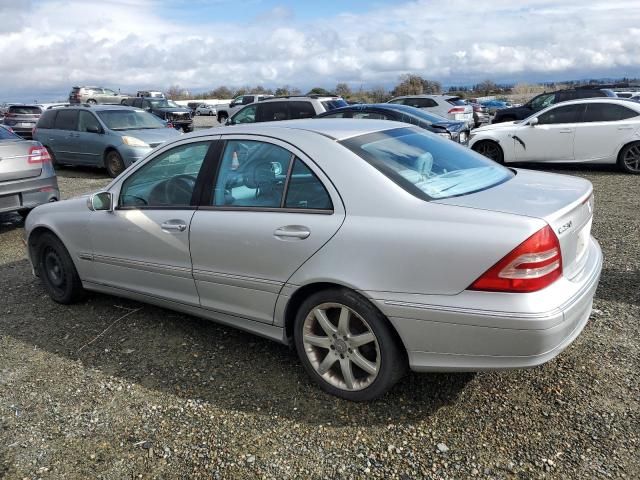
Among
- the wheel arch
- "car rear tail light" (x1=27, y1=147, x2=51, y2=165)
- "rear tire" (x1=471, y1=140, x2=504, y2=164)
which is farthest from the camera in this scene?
"rear tire" (x1=471, y1=140, x2=504, y2=164)

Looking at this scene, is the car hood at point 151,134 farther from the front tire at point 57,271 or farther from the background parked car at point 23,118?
the background parked car at point 23,118

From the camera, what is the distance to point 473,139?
11664mm

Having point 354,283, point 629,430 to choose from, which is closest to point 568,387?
point 629,430

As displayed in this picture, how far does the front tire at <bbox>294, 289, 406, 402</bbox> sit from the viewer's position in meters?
2.81

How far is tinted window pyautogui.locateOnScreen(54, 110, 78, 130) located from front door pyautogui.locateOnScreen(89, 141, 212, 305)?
9629 millimetres

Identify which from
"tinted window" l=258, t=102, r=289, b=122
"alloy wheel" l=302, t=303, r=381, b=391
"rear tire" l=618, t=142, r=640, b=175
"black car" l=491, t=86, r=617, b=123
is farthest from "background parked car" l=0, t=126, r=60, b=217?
"black car" l=491, t=86, r=617, b=123

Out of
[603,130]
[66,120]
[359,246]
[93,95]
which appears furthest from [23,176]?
[93,95]

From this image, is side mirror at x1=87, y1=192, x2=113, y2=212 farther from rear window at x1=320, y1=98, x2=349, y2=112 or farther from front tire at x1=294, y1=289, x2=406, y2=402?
rear window at x1=320, y1=98, x2=349, y2=112

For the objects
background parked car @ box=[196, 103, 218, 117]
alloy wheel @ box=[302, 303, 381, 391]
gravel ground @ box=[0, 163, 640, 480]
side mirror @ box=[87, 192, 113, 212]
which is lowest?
gravel ground @ box=[0, 163, 640, 480]

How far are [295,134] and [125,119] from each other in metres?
10.1

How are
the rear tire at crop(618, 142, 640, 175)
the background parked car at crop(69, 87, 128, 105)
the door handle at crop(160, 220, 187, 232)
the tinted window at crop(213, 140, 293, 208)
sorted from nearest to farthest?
the tinted window at crop(213, 140, 293, 208)
the door handle at crop(160, 220, 187, 232)
the rear tire at crop(618, 142, 640, 175)
the background parked car at crop(69, 87, 128, 105)

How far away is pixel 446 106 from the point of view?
699 inches

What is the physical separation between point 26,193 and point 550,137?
31.2ft

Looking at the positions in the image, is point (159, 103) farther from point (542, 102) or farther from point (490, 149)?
point (490, 149)
